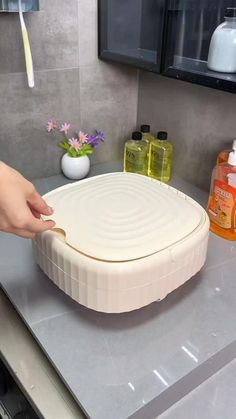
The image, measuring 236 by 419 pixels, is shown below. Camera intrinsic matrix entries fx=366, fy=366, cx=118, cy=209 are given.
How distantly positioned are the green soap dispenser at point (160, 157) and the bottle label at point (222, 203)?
8.7 inches

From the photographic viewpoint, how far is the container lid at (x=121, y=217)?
1.79 ft

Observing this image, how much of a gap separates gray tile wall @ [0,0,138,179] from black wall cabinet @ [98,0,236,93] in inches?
2.0

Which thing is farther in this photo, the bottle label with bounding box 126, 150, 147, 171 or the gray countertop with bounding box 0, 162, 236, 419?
the bottle label with bounding box 126, 150, 147, 171

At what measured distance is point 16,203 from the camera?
17.6 inches

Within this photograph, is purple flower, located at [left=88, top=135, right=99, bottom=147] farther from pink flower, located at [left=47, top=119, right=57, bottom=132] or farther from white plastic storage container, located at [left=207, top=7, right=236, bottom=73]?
white plastic storage container, located at [left=207, top=7, right=236, bottom=73]

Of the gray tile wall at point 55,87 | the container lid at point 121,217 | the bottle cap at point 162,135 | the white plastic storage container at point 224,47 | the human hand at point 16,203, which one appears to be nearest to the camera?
the human hand at point 16,203

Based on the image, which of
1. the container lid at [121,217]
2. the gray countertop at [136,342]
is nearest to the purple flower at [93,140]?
the container lid at [121,217]

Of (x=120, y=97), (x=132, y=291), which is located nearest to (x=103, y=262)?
(x=132, y=291)

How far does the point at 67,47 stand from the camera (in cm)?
92

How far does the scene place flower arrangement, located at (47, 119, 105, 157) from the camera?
3.23 ft

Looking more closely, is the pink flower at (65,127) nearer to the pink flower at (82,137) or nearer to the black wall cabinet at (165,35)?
the pink flower at (82,137)

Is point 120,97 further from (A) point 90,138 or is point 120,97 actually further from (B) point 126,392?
(B) point 126,392

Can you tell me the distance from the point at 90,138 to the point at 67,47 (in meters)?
0.24

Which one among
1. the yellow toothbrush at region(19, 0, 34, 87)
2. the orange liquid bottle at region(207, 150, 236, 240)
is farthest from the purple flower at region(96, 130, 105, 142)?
the orange liquid bottle at region(207, 150, 236, 240)
